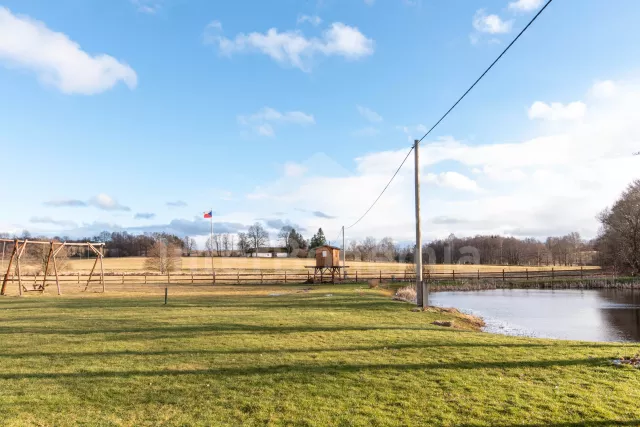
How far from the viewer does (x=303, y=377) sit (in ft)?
24.0

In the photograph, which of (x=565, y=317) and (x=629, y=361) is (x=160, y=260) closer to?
(x=565, y=317)

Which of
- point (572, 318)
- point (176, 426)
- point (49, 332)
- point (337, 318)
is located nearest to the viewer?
point (176, 426)

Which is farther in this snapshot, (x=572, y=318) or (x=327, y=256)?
(x=327, y=256)

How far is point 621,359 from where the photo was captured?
862cm

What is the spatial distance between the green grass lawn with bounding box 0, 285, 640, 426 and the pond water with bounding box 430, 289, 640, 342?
18.4ft

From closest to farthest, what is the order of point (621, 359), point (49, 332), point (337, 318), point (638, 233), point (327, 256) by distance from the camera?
point (621, 359) → point (49, 332) → point (337, 318) → point (327, 256) → point (638, 233)

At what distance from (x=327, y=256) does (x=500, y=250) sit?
95327 mm

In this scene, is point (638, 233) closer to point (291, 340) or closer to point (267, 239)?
point (291, 340)

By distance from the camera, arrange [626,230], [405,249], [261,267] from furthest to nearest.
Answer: [405,249], [261,267], [626,230]

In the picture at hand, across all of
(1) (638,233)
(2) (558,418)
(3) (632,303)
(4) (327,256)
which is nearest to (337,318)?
(2) (558,418)

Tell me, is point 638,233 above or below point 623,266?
above

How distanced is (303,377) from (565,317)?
17934 millimetres

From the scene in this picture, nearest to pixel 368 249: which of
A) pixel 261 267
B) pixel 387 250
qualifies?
pixel 387 250

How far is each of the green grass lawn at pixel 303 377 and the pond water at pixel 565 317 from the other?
221 inches
